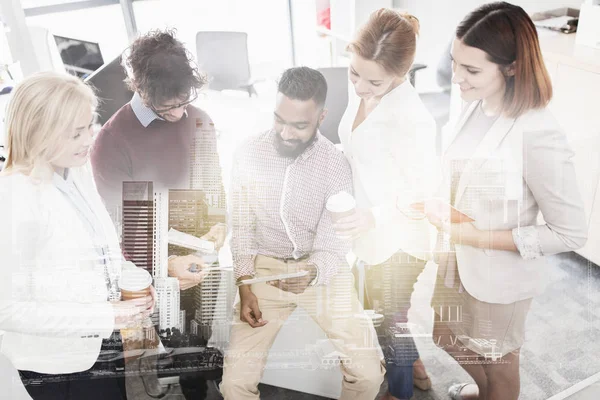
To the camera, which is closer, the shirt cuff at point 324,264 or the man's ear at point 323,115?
the man's ear at point 323,115

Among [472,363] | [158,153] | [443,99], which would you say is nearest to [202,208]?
[158,153]

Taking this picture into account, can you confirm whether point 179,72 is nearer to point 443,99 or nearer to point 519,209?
point 443,99

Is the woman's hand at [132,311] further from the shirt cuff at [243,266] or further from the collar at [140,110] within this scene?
the collar at [140,110]

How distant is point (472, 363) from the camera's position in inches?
58.1

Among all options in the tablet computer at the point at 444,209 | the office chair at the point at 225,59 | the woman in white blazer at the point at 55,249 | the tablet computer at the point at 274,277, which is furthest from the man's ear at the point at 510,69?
the woman in white blazer at the point at 55,249

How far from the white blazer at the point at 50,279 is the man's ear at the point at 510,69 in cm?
106

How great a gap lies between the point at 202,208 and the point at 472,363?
0.96 metres

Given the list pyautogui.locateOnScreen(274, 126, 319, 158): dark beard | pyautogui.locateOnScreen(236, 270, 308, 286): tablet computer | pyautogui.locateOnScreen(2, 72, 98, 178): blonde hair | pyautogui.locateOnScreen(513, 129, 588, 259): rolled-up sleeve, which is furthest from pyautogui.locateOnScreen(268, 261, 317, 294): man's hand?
pyautogui.locateOnScreen(2, 72, 98, 178): blonde hair

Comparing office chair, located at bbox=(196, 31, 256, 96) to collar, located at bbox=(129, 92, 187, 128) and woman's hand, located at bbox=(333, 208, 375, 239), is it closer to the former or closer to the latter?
collar, located at bbox=(129, 92, 187, 128)

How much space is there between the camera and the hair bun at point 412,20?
1.18 metres

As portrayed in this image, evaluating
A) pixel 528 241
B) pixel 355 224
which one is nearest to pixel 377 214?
pixel 355 224

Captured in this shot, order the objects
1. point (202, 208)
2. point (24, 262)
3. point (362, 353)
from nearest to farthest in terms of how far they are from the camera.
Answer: point (24, 262), point (202, 208), point (362, 353)

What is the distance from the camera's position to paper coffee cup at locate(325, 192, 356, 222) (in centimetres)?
128

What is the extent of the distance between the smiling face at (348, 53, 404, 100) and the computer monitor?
65 centimetres
